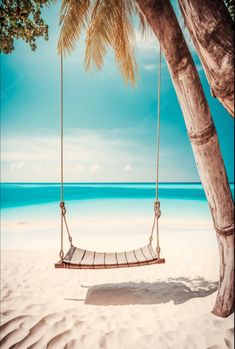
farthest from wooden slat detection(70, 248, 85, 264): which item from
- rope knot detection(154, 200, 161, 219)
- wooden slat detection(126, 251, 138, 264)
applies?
rope knot detection(154, 200, 161, 219)

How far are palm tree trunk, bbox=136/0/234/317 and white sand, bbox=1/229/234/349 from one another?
14.4 inches

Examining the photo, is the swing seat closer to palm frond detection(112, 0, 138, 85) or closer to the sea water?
palm frond detection(112, 0, 138, 85)

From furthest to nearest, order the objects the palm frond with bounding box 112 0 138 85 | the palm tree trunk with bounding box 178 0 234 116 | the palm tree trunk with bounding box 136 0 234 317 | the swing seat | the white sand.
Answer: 1. the palm frond with bounding box 112 0 138 85
2. the swing seat
3. the white sand
4. the palm tree trunk with bounding box 136 0 234 317
5. the palm tree trunk with bounding box 178 0 234 116

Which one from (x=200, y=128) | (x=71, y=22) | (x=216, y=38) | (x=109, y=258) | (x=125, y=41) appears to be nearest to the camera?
(x=216, y=38)

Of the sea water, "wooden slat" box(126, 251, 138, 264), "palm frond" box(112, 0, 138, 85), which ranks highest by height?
"palm frond" box(112, 0, 138, 85)

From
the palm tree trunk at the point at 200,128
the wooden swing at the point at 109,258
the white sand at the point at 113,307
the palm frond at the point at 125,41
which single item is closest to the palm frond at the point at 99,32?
the palm frond at the point at 125,41

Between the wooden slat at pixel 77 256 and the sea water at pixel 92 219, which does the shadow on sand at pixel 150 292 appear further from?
the sea water at pixel 92 219

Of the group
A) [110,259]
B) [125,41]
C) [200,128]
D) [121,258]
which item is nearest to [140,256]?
[121,258]

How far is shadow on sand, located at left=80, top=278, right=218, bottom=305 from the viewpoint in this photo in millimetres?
2373

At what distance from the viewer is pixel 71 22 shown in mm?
2404

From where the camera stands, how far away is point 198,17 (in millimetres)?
1039

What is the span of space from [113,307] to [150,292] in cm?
54

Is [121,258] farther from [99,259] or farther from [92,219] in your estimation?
[92,219]

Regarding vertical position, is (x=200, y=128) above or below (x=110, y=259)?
above
